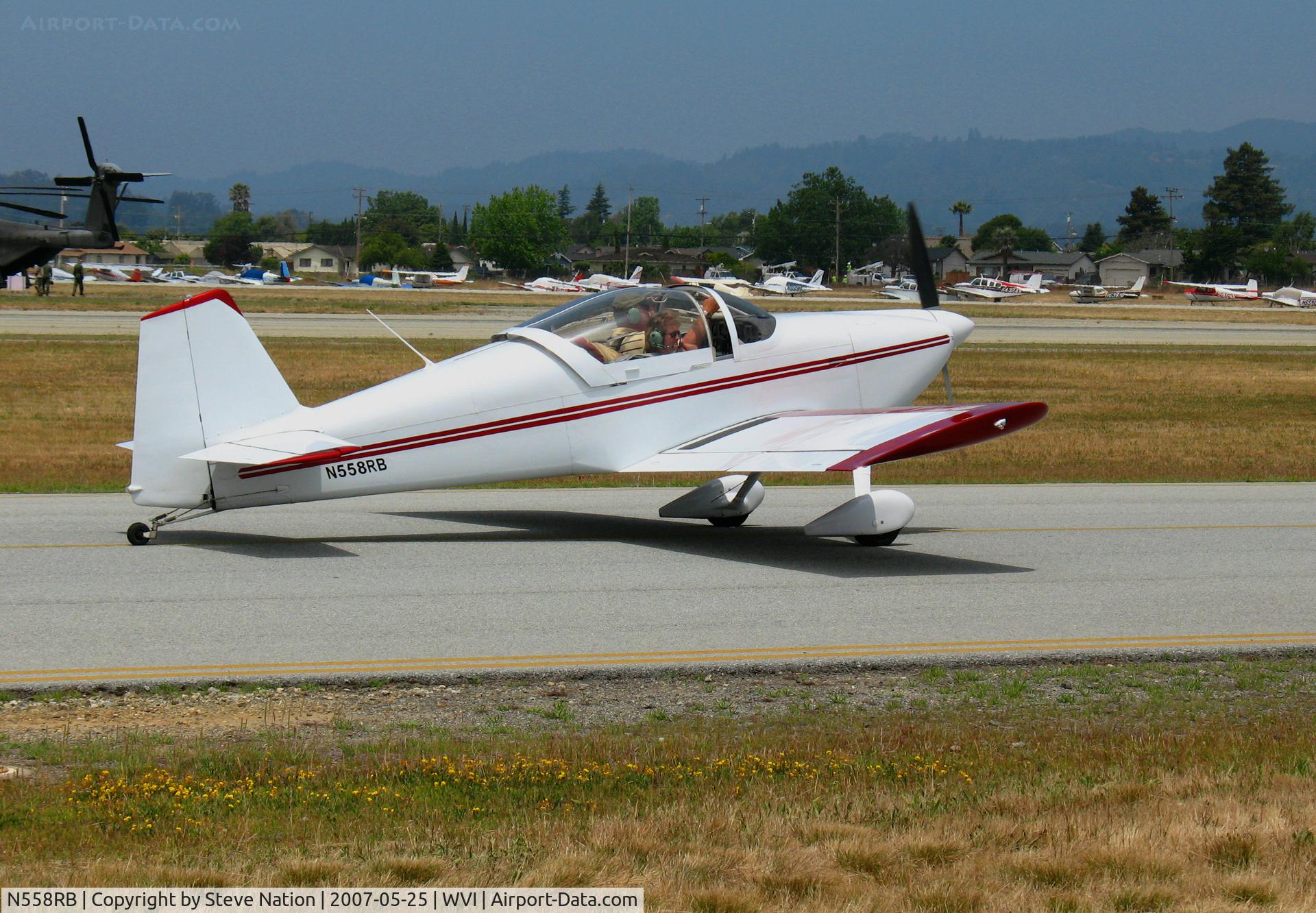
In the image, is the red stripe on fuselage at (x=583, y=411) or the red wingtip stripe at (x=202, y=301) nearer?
the red wingtip stripe at (x=202, y=301)

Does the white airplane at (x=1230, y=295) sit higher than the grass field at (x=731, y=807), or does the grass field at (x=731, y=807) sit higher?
the white airplane at (x=1230, y=295)

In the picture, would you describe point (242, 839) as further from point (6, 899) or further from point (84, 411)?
point (84, 411)

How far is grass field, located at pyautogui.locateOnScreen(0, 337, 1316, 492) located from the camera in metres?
18.1

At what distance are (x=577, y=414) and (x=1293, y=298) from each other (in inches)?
4139

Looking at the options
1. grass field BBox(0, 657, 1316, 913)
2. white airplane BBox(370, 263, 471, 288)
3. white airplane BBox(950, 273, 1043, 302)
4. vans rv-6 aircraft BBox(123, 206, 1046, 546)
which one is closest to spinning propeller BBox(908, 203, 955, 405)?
vans rv-6 aircraft BBox(123, 206, 1046, 546)

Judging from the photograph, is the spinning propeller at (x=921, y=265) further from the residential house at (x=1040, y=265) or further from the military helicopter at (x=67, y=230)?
the residential house at (x=1040, y=265)

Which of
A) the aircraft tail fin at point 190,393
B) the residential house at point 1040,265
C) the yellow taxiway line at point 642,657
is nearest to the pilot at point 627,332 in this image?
the aircraft tail fin at point 190,393

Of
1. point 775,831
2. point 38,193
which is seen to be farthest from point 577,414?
point 38,193

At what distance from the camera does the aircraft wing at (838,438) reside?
431 inches

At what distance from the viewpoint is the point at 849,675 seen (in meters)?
A: 8.13

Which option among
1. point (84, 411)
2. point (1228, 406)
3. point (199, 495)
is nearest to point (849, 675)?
point (199, 495)

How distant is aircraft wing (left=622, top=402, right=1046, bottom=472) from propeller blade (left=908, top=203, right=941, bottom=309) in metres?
2.88

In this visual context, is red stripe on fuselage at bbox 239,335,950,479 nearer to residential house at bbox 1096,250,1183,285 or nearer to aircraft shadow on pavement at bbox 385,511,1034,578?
aircraft shadow on pavement at bbox 385,511,1034,578

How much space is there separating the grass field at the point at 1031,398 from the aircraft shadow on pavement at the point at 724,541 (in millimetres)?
→ 3251
